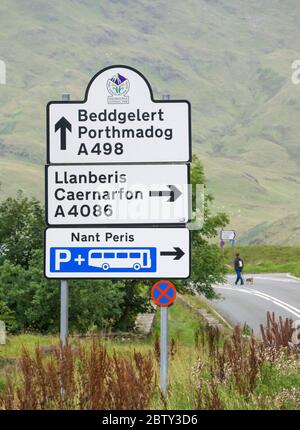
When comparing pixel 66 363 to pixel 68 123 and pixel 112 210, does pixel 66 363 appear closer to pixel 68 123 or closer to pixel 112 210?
pixel 112 210

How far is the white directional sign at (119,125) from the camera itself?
7945 millimetres

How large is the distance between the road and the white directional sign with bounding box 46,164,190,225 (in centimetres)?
1588

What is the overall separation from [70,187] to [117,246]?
2.17 ft

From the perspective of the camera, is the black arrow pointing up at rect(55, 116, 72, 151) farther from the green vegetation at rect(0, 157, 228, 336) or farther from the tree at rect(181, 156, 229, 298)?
the tree at rect(181, 156, 229, 298)

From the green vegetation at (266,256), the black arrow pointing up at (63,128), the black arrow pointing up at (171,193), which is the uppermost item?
the green vegetation at (266,256)

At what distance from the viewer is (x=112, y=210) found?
317 inches

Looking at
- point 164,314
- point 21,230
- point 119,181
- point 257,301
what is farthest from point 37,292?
point 257,301

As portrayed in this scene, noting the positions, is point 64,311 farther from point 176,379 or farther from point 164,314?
point 176,379

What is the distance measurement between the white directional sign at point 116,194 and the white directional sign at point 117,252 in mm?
102

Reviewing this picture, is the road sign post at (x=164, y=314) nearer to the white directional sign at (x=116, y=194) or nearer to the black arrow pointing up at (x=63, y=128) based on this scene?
the white directional sign at (x=116, y=194)

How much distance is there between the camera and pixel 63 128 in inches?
318

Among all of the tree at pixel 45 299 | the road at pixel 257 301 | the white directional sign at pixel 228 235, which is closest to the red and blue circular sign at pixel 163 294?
the tree at pixel 45 299

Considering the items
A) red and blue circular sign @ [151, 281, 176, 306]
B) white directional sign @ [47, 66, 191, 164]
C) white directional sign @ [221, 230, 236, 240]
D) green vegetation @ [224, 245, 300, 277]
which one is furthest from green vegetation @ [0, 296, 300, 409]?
green vegetation @ [224, 245, 300, 277]

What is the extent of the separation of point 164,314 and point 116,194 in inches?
43.9
